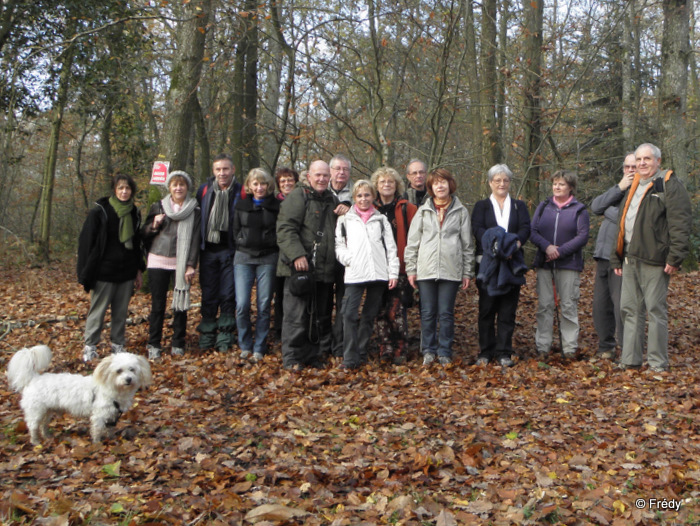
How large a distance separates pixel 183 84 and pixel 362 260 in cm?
458

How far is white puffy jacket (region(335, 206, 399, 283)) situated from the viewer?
6887 mm

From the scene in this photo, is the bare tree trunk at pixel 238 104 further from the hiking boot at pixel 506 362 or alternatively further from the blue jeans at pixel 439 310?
the hiking boot at pixel 506 362

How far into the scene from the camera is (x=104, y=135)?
18.4 metres

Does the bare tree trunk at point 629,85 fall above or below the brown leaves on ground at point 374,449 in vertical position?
above

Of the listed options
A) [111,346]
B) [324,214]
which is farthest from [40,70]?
[324,214]

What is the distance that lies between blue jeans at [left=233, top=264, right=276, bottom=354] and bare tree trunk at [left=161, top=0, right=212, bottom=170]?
123 inches

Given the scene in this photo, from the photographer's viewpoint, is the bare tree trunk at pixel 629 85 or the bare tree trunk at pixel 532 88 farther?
the bare tree trunk at pixel 629 85

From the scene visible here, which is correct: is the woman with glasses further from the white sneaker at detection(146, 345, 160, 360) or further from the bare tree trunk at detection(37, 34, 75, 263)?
the bare tree trunk at detection(37, 34, 75, 263)

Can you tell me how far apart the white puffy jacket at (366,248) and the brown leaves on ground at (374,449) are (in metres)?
1.11

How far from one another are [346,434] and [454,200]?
11.3 ft

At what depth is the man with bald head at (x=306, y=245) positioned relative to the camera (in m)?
7.07

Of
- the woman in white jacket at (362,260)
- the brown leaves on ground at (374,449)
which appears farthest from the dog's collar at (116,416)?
the woman in white jacket at (362,260)

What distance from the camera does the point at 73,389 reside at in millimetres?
4695

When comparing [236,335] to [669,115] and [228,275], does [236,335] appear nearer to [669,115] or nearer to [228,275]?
[228,275]
